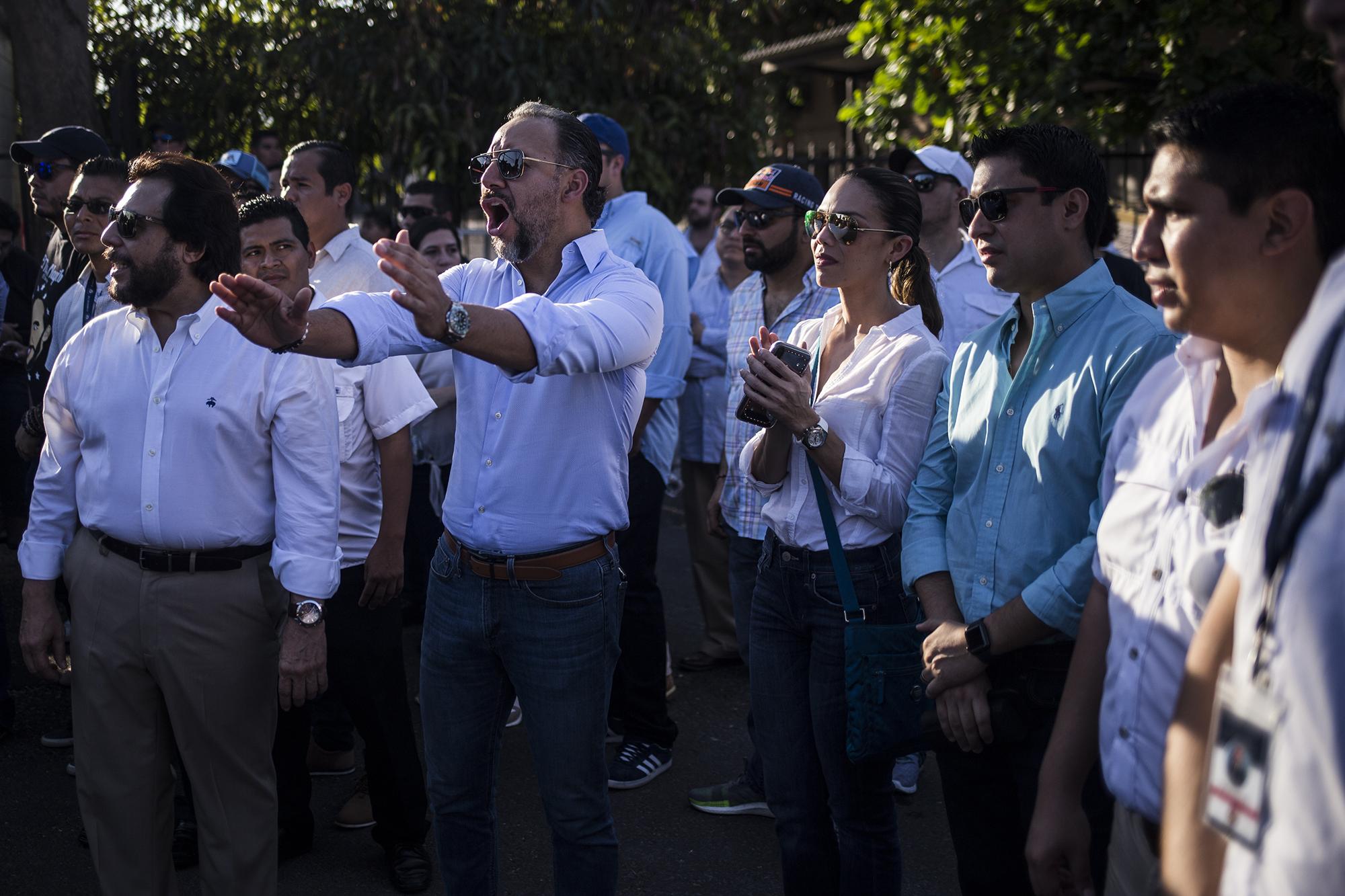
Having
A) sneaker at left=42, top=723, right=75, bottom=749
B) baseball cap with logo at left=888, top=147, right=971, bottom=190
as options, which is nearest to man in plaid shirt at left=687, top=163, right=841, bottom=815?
baseball cap with logo at left=888, top=147, right=971, bottom=190

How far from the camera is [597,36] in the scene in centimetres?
1032

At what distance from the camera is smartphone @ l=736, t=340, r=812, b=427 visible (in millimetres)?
3143

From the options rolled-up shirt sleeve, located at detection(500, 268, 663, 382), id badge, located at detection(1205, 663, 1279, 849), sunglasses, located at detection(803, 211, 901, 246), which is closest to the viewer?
id badge, located at detection(1205, 663, 1279, 849)

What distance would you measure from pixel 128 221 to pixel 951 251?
340 cm

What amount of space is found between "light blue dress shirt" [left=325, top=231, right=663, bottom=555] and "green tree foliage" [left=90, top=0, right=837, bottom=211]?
7.14 metres

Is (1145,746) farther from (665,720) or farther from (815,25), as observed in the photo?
(815,25)

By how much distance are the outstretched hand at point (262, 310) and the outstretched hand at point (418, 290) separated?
0.16m

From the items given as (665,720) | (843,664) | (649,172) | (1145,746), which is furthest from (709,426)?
(649,172)

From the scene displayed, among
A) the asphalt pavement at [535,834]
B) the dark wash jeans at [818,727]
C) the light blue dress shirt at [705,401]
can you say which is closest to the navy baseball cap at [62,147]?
the asphalt pavement at [535,834]

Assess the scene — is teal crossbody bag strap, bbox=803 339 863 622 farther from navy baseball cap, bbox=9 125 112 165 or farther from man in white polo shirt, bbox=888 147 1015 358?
navy baseball cap, bbox=9 125 112 165

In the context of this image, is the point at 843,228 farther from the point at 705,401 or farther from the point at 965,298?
the point at 705,401

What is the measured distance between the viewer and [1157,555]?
1965mm

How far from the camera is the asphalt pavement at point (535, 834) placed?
4.00 metres

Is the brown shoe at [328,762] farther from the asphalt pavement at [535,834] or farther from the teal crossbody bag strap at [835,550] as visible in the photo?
the teal crossbody bag strap at [835,550]
